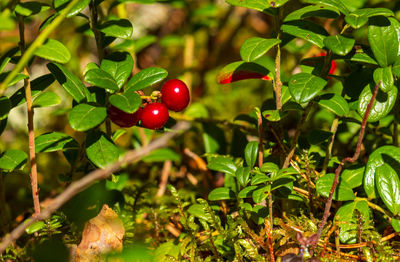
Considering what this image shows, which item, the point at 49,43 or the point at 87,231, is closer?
the point at 49,43

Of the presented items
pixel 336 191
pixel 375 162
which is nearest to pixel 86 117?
pixel 336 191

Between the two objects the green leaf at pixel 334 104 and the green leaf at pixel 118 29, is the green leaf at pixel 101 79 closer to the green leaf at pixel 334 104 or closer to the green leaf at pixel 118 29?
the green leaf at pixel 118 29

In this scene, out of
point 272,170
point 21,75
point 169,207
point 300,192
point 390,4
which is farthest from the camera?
point 390,4

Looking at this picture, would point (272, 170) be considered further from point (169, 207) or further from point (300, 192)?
point (169, 207)

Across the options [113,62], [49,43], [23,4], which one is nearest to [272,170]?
[113,62]

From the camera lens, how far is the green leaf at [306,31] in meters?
1.28

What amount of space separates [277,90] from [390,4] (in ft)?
3.48

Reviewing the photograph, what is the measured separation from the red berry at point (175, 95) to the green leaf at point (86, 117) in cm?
25

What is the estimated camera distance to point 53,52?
1194 mm

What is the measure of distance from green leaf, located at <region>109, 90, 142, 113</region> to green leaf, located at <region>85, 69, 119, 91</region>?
34 millimetres

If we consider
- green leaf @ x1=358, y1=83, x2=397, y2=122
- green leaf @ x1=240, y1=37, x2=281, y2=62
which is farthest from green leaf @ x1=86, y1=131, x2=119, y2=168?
green leaf @ x1=358, y1=83, x2=397, y2=122

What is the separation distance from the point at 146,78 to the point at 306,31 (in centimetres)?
52

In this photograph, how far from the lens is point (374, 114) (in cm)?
128

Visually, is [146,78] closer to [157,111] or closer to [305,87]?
[157,111]
